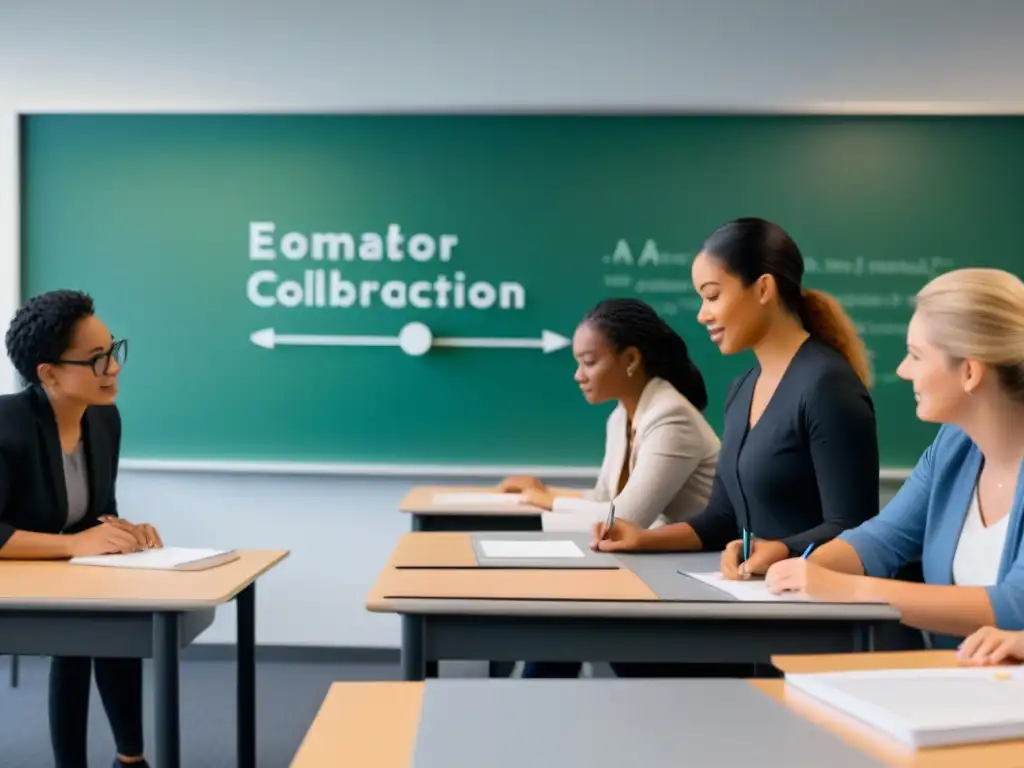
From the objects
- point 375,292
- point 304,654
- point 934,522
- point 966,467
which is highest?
point 375,292

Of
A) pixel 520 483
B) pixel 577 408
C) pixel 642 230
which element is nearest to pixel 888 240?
pixel 642 230

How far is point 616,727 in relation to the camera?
3.66ft

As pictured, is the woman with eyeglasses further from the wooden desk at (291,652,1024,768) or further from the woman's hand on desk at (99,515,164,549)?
the wooden desk at (291,652,1024,768)

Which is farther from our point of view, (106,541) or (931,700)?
(106,541)

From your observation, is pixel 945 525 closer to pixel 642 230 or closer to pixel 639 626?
pixel 639 626

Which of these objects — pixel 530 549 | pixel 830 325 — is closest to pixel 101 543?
pixel 530 549

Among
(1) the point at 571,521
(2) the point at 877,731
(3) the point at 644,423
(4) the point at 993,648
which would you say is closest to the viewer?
(2) the point at 877,731

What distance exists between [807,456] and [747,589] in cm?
43

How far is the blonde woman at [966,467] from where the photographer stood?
64.4 inches

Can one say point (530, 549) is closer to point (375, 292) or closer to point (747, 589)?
point (747, 589)

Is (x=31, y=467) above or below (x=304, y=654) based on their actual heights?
above

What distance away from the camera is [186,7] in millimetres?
4309

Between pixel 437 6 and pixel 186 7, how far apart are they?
1082 millimetres

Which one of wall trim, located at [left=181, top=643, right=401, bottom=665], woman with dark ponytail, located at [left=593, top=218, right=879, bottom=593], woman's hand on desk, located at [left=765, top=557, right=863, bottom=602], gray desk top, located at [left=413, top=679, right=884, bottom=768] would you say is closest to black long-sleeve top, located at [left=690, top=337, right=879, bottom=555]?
woman with dark ponytail, located at [left=593, top=218, right=879, bottom=593]
